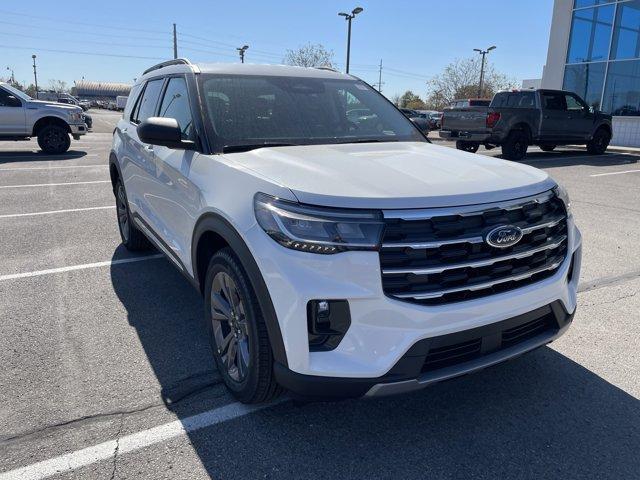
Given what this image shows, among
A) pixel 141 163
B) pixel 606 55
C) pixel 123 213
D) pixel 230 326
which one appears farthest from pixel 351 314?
pixel 606 55

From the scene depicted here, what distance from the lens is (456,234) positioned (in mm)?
2230

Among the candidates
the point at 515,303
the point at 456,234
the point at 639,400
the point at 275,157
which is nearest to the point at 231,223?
the point at 275,157

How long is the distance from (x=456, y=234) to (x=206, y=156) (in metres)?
1.53

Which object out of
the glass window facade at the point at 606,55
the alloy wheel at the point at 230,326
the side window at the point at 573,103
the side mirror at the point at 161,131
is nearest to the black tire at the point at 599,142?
the side window at the point at 573,103

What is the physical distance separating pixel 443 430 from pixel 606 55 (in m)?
21.8

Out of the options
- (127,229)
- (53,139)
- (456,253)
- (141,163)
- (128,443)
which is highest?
(141,163)

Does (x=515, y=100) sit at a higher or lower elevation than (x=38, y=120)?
higher

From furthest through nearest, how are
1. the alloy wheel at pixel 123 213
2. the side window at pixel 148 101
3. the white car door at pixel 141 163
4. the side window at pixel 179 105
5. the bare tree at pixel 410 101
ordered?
the bare tree at pixel 410 101 → the alloy wheel at pixel 123 213 → the side window at pixel 148 101 → the white car door at pixel 141 163 → the side window at pixel 179 105

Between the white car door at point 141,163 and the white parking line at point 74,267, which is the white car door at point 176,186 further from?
the white parking line at point 74,267

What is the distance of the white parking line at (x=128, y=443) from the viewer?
228 centimetres

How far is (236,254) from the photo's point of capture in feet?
8.14

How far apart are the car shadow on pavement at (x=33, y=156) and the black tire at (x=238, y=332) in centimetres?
1279

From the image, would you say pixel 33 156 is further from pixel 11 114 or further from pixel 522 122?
pixel 522 122

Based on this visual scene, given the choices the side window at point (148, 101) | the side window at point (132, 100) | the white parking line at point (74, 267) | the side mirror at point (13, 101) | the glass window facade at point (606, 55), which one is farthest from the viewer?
the glass window facade at point (606, 55)
